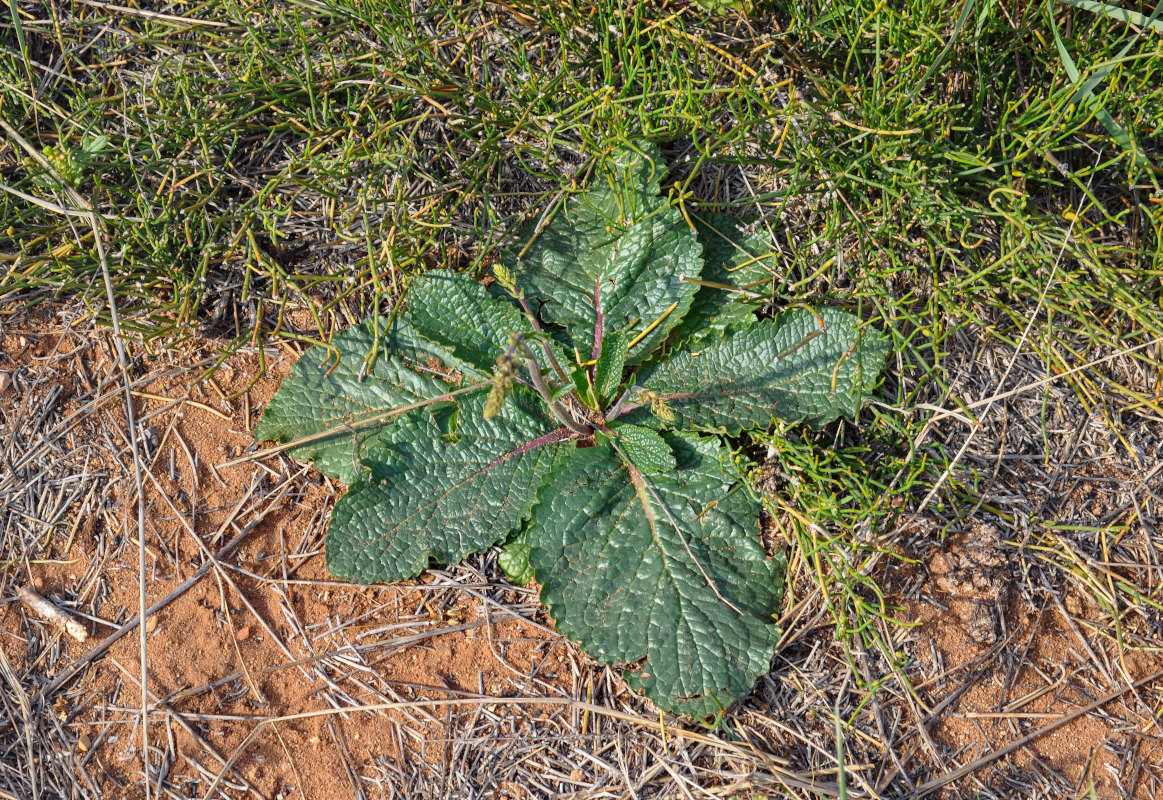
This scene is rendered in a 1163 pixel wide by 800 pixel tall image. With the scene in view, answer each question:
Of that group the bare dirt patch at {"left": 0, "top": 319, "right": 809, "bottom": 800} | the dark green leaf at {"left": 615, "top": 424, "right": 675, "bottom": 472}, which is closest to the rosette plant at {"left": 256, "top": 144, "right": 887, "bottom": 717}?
the dark green leaf at {"left": 615, "top": 424, "right": 675, "bottom": 472}

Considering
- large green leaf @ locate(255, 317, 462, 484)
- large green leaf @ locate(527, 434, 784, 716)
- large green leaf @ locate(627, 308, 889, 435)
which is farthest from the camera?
large green leaf @ locate(255, 317, 462, 484)

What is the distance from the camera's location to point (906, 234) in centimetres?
223

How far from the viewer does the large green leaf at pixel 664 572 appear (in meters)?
1.99

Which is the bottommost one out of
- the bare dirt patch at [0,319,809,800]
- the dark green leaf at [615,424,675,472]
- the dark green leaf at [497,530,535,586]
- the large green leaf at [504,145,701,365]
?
the bare dirt patch at [0,319,809,800]

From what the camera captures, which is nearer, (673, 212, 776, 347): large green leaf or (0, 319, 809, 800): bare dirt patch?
(0, 319, 809, 800): bare dirt patch

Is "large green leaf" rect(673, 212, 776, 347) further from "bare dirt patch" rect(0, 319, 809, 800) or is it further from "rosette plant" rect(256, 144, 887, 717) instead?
"bare dirt patch" rect(0, 319, 809, 800)

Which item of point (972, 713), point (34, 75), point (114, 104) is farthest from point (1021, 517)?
point (34, 75)

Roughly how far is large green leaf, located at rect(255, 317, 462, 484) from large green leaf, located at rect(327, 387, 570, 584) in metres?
0.11

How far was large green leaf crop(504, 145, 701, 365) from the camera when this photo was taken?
219 cm

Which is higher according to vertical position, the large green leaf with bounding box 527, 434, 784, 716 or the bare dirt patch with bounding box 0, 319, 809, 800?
the large green leaf with bounding box 527, 434, 784, 716

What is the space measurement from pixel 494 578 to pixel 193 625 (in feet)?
2.57

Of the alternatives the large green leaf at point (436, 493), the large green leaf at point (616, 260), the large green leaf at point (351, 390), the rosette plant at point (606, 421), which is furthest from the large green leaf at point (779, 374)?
the large green leaf at point (351, 390)

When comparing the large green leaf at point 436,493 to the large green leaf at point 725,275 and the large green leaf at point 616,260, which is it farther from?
the large green leaf at point 725,275

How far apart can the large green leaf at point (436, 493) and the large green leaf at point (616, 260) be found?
304 millimetres
